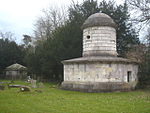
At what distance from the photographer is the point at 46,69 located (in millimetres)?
29219

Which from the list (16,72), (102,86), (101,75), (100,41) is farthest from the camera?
(16,72)

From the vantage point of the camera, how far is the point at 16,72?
39125 mm

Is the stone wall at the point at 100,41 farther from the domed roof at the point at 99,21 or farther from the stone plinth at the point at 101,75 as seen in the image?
the stone plinth at the point at 101,75

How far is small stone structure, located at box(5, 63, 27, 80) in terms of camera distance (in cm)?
3847

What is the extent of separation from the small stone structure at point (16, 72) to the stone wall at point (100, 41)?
22063mm

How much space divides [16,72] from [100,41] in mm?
24607

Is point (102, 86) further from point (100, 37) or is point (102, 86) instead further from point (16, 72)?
point (16, 72)

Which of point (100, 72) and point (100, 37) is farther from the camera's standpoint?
point (100, 37)

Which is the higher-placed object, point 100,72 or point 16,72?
point 100,72

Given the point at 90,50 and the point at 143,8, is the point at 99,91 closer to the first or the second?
the point at 90,50

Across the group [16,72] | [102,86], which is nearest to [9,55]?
[16,72]

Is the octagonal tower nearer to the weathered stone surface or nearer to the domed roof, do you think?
the domed roof

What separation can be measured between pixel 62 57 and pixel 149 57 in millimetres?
11857

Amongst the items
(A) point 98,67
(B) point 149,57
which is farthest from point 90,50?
(B) point 149,57
